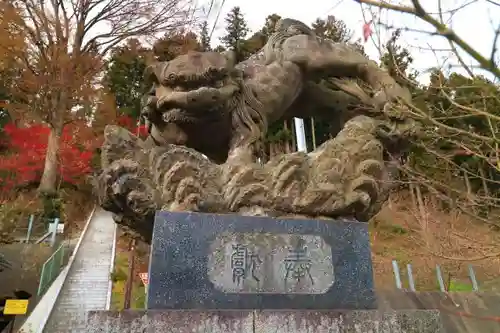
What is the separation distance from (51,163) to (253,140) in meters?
13.9

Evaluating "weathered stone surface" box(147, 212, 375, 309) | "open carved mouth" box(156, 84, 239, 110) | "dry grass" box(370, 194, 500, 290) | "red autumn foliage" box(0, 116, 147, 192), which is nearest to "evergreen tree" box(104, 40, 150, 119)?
Result: "red autumn foliage" box(0, 116, 147, 192)

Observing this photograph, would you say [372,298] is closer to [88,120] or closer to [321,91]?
[321,91]

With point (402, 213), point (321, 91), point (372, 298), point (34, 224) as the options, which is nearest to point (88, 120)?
point (34, 224)

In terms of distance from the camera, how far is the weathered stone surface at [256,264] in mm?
2363

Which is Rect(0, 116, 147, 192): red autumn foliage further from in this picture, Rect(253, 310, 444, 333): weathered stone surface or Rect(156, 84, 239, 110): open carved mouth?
Rect(253, 310, 444, 333): weathered stone surface

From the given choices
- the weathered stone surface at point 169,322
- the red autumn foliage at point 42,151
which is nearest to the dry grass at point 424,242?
the weathered stone surface at point 169,322

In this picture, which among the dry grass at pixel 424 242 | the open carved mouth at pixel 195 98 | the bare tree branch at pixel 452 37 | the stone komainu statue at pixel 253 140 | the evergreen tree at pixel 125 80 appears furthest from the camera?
the evergreen tree at pixel 125 80

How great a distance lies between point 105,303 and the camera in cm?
968

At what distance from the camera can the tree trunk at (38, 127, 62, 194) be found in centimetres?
1480

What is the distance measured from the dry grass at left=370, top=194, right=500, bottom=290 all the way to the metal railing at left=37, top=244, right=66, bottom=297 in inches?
280

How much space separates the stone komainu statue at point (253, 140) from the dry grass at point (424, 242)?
9.98 ft

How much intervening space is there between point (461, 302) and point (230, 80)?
3255 millimetres

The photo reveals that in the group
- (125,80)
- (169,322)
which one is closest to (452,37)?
(169,322)

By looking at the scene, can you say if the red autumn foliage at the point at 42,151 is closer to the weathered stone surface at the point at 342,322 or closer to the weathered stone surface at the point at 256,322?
the weathered stone surface at the point at 256,322
